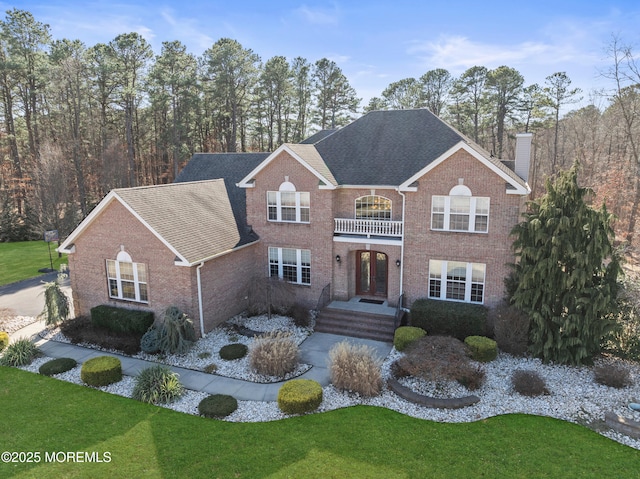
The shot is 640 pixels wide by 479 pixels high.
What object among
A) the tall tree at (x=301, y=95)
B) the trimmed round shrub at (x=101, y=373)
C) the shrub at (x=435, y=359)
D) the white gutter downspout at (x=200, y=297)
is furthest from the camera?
the tall tree at (x=301, y=95)

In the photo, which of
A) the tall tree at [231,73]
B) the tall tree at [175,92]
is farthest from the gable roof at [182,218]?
the tall tree at [231,73]

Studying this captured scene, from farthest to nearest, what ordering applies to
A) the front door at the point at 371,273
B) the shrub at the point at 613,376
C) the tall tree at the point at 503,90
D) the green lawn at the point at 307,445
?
the tall tree at the point at 503,90 → the front door at the point at 371,273 → the shrub at the point at 613,376 → the green lawn at the point at 307,445

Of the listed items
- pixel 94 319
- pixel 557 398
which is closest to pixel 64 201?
pixel 94 319

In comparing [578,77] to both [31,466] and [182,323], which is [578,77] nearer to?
[182,323]

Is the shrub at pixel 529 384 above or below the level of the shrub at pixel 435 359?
below

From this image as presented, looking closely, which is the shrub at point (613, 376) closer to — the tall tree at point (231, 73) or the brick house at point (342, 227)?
the brick house at point (342, 227)

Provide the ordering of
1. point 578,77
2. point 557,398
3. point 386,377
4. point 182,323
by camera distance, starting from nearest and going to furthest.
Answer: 1. point 557,398
2. point 386,377
3. point 182,323
4. point 578,77
